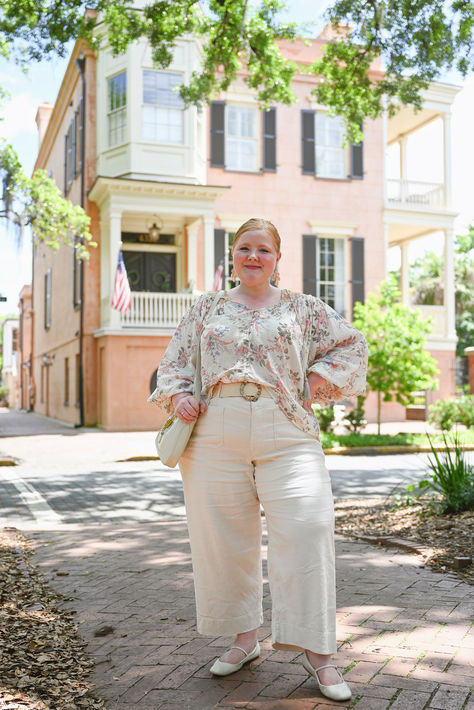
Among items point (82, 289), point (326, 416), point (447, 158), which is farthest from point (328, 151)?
point (326, 416)

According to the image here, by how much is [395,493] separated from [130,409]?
11973 mm

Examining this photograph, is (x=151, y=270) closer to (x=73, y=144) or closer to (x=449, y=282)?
(x=73, y=144)

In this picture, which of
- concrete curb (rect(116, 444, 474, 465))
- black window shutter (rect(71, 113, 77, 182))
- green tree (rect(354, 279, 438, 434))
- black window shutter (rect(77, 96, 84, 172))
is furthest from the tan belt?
black window shutter (rect(71, 113, 77, 182))

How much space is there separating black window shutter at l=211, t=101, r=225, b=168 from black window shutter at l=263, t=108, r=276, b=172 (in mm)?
1286

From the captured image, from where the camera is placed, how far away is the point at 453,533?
575cm

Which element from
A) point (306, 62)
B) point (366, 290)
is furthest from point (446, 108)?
point (366, 290)

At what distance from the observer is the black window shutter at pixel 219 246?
832 inches

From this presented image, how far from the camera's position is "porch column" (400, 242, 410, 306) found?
23.7 m

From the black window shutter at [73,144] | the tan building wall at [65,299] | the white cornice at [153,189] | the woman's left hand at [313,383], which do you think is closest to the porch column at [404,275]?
the white cornice at [153,189]

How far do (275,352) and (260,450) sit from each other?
0.39 metres

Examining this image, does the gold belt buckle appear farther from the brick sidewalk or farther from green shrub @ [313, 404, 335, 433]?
green shrub @ [313, 404, 335, 433]

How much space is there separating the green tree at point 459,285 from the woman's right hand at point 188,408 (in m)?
30.3

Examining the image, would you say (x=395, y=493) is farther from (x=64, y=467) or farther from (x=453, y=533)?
(x=64, y=467)

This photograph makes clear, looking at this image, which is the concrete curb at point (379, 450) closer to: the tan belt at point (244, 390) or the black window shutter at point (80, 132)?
the tan belt at point (244, 390)
